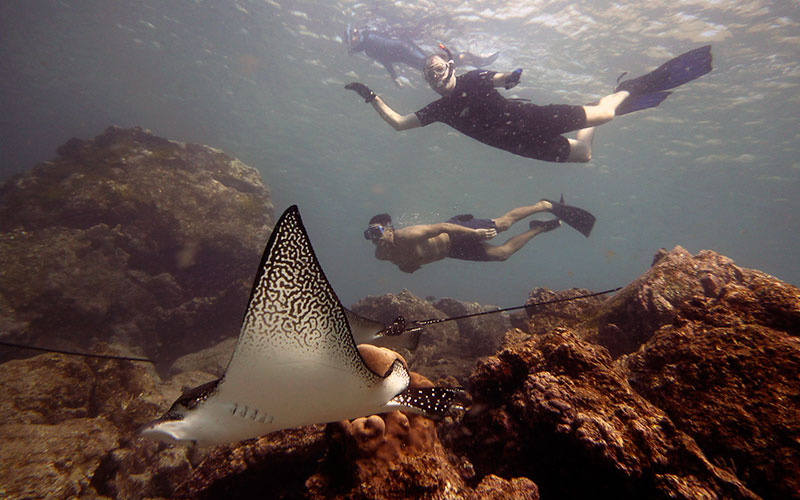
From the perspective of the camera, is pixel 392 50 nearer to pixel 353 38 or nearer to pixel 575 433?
pixel 353 38

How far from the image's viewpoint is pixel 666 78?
684 cm

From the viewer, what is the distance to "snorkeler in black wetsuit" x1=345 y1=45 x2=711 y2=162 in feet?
21.7

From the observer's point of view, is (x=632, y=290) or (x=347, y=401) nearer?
(x=347, y=401)

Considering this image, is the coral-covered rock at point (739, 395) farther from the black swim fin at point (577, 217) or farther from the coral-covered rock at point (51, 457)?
the black swim fin at point (577, 217)

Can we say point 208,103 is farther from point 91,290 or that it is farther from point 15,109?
point 15,109

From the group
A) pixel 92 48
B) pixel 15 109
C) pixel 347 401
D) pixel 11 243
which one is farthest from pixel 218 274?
pixel 15 109

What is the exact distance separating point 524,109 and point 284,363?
6840 millimetres

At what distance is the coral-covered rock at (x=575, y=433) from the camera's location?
1.56m

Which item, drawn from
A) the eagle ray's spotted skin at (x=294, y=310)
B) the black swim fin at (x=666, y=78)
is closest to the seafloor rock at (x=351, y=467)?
the eagle ray's spotted skin at (x=294, y=310)

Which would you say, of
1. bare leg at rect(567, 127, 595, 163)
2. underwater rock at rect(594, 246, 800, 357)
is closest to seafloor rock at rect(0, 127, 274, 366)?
bare leg at rect(567, 127, 595, 163)

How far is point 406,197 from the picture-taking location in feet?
178

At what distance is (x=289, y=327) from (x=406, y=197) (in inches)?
2109

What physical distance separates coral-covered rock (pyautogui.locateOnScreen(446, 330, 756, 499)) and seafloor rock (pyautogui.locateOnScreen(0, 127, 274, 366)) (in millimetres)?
9491

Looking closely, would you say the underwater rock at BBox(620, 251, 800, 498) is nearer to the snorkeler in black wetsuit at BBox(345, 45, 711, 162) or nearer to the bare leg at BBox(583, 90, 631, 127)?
the snorkeler in black wetsuit at BBox(345, 45, 711, 162)
